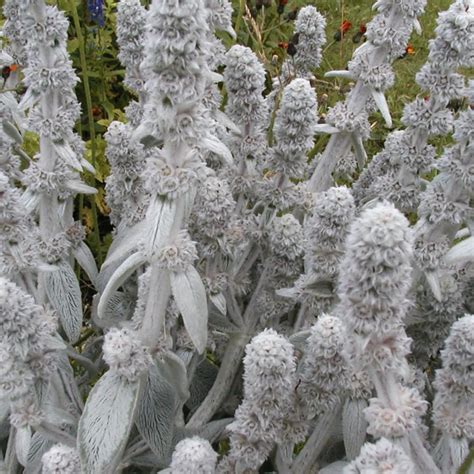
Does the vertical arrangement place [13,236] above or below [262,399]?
Result: above

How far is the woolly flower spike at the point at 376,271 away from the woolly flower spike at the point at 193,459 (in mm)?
577

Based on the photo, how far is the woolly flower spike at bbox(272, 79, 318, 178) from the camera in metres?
2.51

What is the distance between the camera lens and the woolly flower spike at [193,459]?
1.92 meters

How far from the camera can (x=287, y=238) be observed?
2.68 m

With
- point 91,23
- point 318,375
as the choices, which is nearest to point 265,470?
point 318,375

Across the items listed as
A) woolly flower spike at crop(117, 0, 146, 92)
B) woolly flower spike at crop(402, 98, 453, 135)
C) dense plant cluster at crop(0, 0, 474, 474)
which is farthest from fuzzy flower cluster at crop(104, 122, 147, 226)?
woolly flower spike at crop(402, 98, 453, 135)

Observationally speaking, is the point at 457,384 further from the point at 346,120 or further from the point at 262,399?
the point at 346,120

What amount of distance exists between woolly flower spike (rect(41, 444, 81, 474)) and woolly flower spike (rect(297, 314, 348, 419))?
71cm

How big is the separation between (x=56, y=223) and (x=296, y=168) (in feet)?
2.96

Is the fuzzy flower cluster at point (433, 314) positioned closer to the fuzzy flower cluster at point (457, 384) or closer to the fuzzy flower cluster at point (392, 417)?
the fuzzy flower cluster at point (457, 384)

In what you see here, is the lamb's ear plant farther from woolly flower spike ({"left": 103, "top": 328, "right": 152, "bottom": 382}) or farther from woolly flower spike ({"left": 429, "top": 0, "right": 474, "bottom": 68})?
woolly flower spike ({"left": 103, "top": 328, "right": 152, "bottom": 382})

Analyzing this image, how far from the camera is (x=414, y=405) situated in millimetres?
1863

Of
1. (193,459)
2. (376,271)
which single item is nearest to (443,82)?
(376,271)

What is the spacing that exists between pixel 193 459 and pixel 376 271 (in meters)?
0.74
